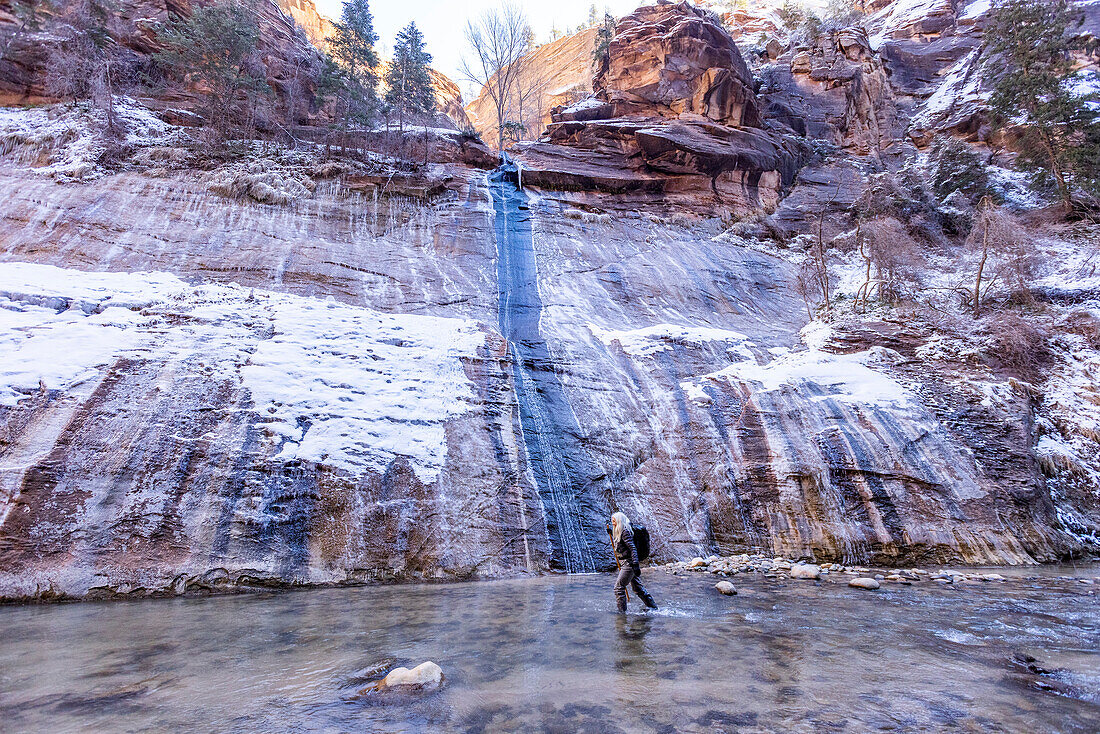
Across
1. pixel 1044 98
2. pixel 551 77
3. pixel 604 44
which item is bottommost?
pixel 1044 98

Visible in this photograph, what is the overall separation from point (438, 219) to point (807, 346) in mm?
14422

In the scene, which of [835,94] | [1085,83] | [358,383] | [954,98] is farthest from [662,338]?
[954,98]

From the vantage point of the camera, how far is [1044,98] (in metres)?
25.0

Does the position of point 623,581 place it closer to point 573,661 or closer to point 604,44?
point 573,661

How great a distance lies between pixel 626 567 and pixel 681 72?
3080 centimetres

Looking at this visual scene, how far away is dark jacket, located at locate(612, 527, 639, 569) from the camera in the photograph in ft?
22.1

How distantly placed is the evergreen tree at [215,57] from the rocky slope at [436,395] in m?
3.10

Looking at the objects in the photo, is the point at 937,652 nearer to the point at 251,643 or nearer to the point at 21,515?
the point at 251,643

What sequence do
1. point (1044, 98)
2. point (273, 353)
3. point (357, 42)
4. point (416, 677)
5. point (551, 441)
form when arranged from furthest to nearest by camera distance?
point (357, 42), point (1044, 98), point (551, 441), point (273, 353), point (416, 677)

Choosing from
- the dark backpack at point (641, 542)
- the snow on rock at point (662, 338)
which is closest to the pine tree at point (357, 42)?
the snow on rock at point (662, 338)

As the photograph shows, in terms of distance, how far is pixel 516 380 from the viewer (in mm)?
12680

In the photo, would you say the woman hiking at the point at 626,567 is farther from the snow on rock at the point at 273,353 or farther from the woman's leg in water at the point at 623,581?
the snow on rock at the point at 273,353

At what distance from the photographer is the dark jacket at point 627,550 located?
22.1ft

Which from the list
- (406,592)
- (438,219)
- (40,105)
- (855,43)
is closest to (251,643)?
(406,592)
